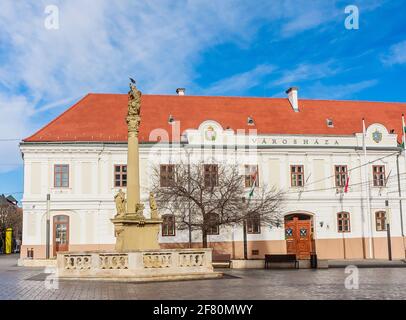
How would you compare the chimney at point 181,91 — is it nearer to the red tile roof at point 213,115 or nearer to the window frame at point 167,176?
the red tile roof at point 213,115

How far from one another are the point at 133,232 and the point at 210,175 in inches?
577

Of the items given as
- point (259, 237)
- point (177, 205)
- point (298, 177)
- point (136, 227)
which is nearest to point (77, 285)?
point (136, 227)

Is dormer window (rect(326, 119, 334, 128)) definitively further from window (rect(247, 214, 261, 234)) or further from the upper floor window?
the upper floor window

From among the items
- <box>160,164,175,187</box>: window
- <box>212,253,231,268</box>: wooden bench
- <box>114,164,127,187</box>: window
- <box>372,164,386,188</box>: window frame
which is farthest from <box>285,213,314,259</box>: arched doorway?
<box>114,164,127,187</box>: window

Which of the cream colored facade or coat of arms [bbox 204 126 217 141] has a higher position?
coat of arms [bbox 204 126 217 141]

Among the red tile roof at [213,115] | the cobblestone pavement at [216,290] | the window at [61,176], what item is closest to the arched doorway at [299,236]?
the red tile roof at [213,115]

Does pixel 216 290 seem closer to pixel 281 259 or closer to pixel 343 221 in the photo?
pixel 281 259

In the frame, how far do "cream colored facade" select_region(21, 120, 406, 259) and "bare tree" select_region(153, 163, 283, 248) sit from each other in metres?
2.73

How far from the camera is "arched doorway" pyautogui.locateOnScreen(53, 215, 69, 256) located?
35.3 meters

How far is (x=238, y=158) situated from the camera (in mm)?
37688

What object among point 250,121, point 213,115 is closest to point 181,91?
point 213,115

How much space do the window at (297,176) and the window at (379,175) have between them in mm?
5268

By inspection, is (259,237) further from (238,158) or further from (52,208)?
(52,208)

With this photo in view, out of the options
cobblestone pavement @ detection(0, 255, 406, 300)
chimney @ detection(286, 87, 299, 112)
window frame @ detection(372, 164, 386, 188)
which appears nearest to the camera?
cobblestone pavement @ detection(0, 255, 406, 300)
